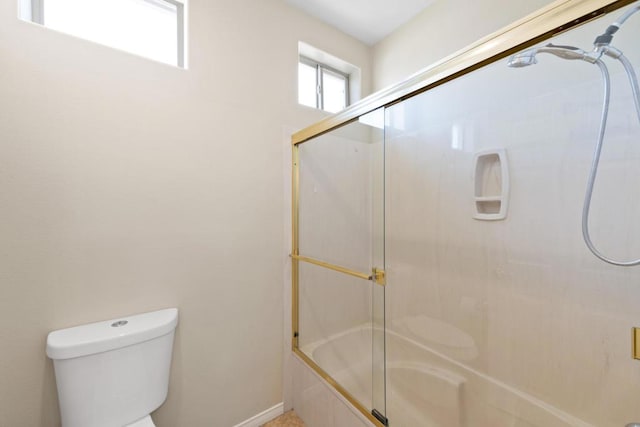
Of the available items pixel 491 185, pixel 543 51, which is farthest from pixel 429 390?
pixel 543 51

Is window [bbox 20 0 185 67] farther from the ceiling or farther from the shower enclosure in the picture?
the shower enclosure

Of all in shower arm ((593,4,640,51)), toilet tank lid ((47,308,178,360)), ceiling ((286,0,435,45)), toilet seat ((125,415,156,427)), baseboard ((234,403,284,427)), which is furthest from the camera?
ceiling ((286,0,435,45))

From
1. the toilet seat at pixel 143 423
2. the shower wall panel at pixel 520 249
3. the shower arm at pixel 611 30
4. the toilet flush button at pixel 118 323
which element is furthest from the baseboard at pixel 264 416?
the shower arm at pixel 611 30

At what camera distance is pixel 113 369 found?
103cm

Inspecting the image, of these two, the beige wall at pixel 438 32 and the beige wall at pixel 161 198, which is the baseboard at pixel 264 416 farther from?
the beige wall at pixel 438 32

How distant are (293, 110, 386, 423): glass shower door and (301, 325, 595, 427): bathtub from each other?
0.04ft

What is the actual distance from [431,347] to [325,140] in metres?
1.38

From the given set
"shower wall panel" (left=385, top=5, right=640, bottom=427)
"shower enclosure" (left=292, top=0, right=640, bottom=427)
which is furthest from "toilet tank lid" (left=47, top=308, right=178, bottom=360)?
"shower wall panel" (left=385, top=5, right=640, bottom=427)

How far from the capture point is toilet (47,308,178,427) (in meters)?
0.97

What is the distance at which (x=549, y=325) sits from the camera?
124cm

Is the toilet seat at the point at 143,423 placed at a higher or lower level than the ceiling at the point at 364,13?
lower

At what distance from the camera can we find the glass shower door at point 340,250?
1.60 metres

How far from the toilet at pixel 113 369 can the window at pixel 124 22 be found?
4.07 ft

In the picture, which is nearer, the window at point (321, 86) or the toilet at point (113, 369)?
the toilet at point (113, 369)
